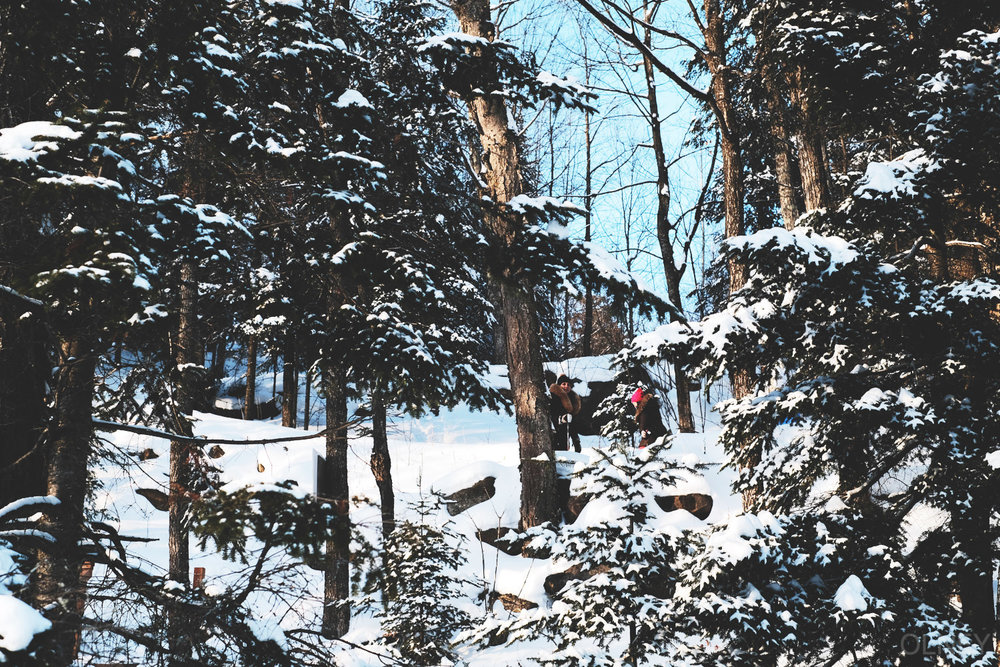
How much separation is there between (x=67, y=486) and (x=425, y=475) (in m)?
12.1

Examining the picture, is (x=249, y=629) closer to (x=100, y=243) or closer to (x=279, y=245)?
(x=100, y=243)

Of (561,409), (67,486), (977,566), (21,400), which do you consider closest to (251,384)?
(561,409)

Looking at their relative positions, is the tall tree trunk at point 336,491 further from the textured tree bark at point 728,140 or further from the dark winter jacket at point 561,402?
the textured tree bark at point 728,140

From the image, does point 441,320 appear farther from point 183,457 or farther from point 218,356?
point 218,356

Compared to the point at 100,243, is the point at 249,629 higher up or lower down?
lower down

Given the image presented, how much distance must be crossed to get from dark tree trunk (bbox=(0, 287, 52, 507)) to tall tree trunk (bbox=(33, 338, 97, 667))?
0.51 ft

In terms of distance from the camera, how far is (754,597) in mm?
4711

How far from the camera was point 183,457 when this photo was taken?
8641 mm

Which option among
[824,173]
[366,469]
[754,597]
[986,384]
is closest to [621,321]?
[754,597]

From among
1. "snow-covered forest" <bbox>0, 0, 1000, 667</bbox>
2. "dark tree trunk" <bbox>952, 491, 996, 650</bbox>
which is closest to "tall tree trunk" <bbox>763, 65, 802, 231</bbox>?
"snow-covered forest" <bbox>0, 0, 1000, 667</bbox>

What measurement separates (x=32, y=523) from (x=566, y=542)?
3.76 meters

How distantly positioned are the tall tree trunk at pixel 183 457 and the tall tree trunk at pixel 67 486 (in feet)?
1.36

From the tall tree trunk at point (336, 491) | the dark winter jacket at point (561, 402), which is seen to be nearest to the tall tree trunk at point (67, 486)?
the tall tree trunk at point (336, 491)

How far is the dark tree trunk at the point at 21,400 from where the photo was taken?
376 cm
